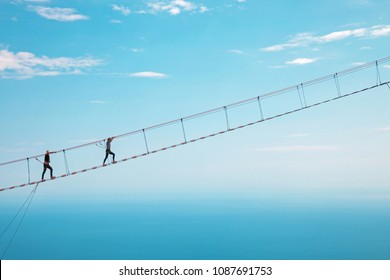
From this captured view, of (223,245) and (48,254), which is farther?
(223,245)

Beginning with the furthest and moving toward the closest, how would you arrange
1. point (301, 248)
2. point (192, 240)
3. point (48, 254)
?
1. point (192, 240)
2. point (301, 248)
3. point (48, 254)

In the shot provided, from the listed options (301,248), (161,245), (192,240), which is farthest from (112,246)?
(301,248)

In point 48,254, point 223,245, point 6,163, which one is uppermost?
point 6,163

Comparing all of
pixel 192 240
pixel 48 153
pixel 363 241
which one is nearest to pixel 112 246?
pixel 192 240

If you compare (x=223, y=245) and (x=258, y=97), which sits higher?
(x=258, y=97)

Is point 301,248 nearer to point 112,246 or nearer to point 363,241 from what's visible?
point 363,241

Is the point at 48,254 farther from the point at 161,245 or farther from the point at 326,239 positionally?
the point at 326,239

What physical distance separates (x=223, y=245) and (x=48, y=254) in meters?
67.9

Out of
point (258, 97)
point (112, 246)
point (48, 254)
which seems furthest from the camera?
point (112, 246)
